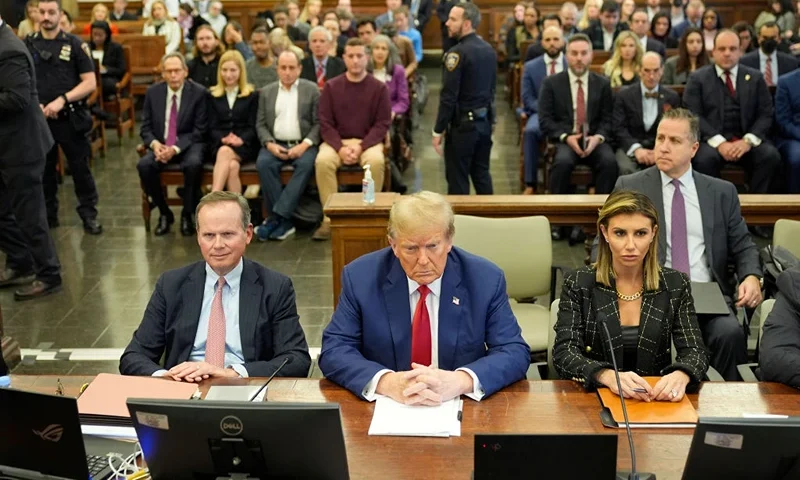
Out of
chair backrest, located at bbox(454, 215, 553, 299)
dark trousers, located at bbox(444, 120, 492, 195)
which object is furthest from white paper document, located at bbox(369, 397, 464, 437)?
dark trousers, located at bbox(444, 120, 492, 195)

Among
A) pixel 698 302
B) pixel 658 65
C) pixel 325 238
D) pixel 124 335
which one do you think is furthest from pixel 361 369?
pixel 658 65

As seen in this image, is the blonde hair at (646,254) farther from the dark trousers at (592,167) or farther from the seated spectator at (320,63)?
the seated spectator at (320,63)

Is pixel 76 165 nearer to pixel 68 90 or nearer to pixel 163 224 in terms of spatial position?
pixel 68 90

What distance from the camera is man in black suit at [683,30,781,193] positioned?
7016 millimetres

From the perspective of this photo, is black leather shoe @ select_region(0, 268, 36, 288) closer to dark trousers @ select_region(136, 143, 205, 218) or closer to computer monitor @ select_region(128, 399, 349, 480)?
dark trousers @ select_region(136, 143, 205, 218)

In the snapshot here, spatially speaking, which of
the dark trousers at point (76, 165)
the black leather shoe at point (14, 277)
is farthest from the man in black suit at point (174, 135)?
the black leather shoe at point (14, 277)

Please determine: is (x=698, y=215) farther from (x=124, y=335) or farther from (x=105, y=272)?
(x=105, y=272)

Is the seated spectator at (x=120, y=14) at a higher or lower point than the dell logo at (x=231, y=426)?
higher

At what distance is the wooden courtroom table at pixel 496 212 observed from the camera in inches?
185

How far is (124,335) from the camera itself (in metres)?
5.44

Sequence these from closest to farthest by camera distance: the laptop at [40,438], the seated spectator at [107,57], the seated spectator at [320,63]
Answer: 1. the laptop at [40,438]
2. the seated spectator at [320,63]
3. the seated spectator at [107,57]

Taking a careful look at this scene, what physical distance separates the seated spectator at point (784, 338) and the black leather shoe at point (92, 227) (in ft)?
17.7

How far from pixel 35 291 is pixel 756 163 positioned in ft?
16.1

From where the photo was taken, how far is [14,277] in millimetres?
6297
